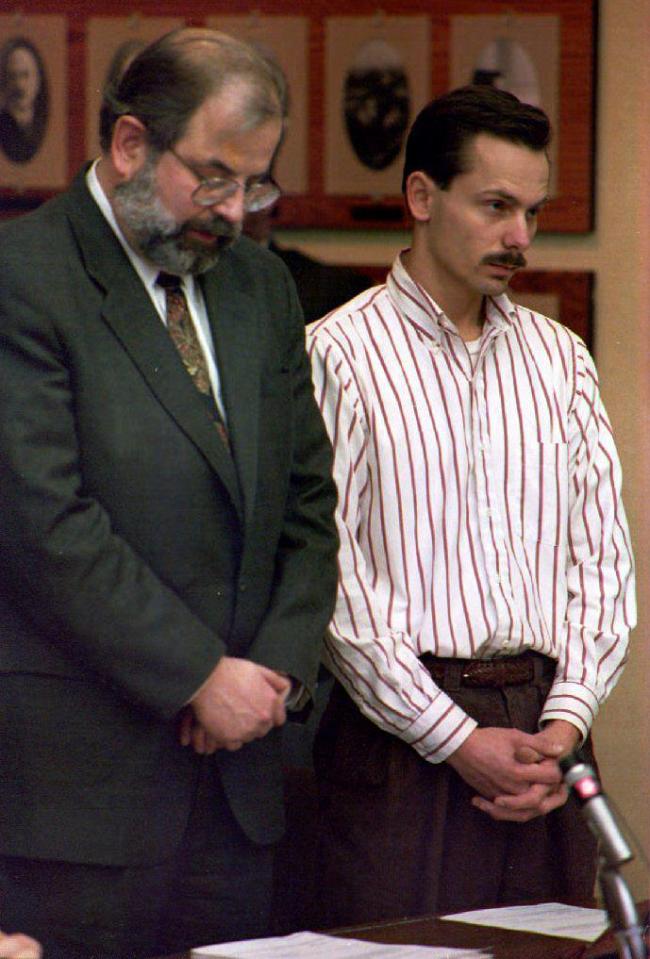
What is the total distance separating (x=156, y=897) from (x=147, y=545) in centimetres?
50

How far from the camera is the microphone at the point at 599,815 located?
1.35m

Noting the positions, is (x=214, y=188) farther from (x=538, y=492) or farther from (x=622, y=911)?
(x=622, y=911)

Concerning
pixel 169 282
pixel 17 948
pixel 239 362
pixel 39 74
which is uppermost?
pixel 39 74

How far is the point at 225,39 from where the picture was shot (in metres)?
2.07

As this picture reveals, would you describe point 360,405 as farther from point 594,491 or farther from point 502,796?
point 502,796

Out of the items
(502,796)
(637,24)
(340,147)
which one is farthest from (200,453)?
(637,24)

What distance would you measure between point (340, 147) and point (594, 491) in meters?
1.32

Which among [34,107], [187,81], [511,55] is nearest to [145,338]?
[187,81]

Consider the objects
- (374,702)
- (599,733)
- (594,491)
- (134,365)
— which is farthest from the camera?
(599,733)

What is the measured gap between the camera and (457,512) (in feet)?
7.87

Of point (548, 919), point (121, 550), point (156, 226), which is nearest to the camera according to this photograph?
point (548, 919)

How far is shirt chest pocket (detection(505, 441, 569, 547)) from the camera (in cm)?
244

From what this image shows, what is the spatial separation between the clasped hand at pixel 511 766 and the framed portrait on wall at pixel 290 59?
1.61 m

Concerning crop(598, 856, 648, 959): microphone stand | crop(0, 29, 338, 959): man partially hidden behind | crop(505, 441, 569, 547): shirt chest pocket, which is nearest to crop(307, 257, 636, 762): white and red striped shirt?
crop(505, 441, 569, 547): shirt chest pocket
